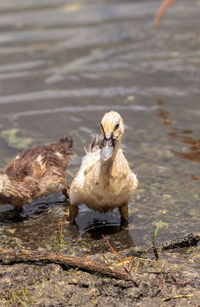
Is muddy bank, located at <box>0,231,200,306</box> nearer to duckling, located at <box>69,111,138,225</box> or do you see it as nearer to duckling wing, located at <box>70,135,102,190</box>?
duckling, located at <box>69,111,138,225</box>

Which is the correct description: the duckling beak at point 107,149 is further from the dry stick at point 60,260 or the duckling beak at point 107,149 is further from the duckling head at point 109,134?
the dry stick at point 60,260

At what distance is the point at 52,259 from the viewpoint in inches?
155

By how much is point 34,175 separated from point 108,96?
3.68 metres

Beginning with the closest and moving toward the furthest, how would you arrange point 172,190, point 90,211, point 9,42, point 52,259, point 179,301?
point 179,301
point 52,259
point 90,211
point 172,190
point 9,42

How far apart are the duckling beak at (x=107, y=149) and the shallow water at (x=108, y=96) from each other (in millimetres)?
944

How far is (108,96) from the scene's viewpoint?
883 cm

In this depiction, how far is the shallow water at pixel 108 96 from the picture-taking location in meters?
5.18

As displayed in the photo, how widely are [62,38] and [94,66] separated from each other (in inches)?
69.2

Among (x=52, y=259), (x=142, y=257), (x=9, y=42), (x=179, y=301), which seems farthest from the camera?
(x=9, y=42)

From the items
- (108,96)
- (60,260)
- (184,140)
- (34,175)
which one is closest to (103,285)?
(60,260)

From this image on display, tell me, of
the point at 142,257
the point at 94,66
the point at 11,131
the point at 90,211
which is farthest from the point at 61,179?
the point at 94,66

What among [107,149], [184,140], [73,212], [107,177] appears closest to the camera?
[107,149]

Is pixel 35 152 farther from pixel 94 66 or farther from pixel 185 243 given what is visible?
pixel 94 66

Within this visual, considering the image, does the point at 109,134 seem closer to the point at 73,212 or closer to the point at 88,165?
the point at 88,165
